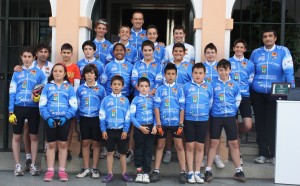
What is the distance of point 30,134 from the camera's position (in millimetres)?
6020

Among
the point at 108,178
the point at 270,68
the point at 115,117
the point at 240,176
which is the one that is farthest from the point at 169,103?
the point at 270,68

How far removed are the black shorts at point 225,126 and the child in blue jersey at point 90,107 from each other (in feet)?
5.08

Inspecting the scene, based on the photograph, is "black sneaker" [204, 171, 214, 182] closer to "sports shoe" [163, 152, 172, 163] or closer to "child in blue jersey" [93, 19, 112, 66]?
"sports shoe" [163, 152, 172, 163]

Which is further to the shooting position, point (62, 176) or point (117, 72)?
point (117, 72)

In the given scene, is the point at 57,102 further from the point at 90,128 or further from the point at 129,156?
the point at 129,156

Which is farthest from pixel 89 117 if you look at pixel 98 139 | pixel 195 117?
pixel 195 117

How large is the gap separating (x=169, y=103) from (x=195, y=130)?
1.65ft

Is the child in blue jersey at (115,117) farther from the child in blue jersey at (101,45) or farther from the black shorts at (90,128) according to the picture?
the child in blue jersey at (101,45)

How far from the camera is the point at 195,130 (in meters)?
5.76

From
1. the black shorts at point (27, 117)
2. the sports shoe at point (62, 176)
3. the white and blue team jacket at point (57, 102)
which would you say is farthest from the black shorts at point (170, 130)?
the black shorts at point (27, 117)

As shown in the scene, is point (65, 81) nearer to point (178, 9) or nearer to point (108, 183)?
point (108, 183)

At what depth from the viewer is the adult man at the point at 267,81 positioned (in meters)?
6.18

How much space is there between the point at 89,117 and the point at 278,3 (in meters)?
4.42

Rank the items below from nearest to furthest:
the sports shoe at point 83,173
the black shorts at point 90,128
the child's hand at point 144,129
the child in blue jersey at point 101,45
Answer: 1. the child's hand at point 144,129
2. the black shorts at point 90,128
3. the sports shoe at point 83,173
4. the child in blue jersey at point 101,45
